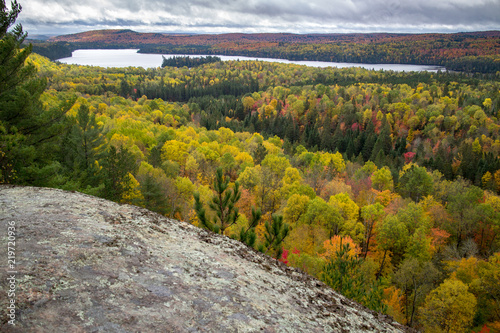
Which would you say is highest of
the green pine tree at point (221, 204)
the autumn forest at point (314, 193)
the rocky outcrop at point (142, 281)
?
the rocky outcrop at point (142, 281)

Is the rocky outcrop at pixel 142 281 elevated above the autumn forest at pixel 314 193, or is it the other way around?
the rocky outcrop at pixel 142 281

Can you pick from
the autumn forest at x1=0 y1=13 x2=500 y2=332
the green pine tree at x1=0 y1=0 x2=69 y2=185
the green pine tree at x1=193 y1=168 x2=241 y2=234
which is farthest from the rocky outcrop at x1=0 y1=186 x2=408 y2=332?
the green pine tree at x1=0 y1=0 x2=69 y2=185

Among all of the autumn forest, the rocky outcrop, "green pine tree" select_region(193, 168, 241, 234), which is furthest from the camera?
the autumn forest

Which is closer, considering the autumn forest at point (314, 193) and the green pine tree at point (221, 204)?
the green pine tree at point (221, 204)

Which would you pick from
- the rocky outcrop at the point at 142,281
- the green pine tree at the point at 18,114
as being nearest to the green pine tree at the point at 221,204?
the rocky outcrop at the point at 142,281

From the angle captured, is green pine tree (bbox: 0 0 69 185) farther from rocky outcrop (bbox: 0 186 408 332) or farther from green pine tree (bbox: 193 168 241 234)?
green pine tree (bbox: 193 168 241 234)

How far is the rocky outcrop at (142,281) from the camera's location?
4.05 m

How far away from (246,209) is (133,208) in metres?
34.3

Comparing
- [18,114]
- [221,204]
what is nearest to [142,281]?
[221,204]

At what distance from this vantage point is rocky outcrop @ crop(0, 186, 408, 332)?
4055 millimetres

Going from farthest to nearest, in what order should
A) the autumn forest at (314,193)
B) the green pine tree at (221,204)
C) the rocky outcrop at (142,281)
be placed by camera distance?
the autumn forest at (314,193) → the green pine tree at (221,204) → the rocky outcrop at (142,281)

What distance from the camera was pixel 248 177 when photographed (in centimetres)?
4338

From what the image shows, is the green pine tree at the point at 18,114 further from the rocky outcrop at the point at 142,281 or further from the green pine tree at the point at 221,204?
the green pine tree at the point at 221,204

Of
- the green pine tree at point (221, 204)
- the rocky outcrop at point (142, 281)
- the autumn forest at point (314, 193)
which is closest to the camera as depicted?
the rocky outcrop at point (142, 281)
